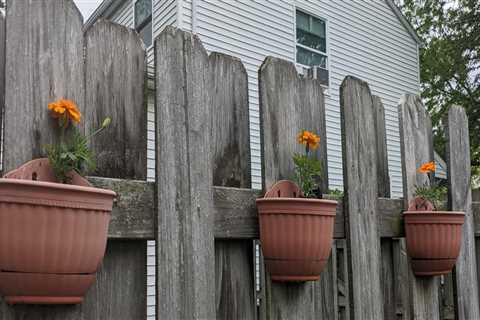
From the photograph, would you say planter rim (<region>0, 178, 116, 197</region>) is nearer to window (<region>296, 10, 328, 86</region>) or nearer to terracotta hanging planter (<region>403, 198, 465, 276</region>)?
terracotta hanging planter (<region>403, 198, 465, 276</region>)

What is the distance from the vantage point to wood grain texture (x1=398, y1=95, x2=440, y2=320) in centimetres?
205

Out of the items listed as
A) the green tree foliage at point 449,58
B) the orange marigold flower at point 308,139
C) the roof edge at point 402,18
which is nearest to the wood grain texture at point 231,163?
the orange marigold flower at point 308,139

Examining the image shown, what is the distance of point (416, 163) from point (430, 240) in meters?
0.33

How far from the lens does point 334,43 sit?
442 inches

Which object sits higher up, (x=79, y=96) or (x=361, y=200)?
(x=79, y=96)

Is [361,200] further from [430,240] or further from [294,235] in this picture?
[294,235]

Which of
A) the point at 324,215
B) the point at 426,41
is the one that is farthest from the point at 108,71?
Result: the point at 426,41

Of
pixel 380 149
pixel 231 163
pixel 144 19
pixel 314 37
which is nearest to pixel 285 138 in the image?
pixel 231 163

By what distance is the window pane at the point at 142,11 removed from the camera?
972cm

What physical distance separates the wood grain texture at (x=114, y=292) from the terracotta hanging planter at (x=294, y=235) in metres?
→ 0.38

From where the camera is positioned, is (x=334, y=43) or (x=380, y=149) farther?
(x=334, y=43)

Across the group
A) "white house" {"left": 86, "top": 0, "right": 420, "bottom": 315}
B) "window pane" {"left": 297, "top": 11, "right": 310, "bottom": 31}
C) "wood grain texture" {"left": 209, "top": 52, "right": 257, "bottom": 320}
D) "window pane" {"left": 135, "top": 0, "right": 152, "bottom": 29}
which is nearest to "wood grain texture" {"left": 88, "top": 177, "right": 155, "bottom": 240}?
"wood grain texture" {"left": 209, "top": 52, "right": 257, "bottom": 320}

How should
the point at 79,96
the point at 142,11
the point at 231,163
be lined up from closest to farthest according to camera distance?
the point at 79,96 → the point at 231,163 → the point at 142,11

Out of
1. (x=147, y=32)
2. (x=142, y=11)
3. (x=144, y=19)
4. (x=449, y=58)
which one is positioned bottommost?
(x=147, y=32)
